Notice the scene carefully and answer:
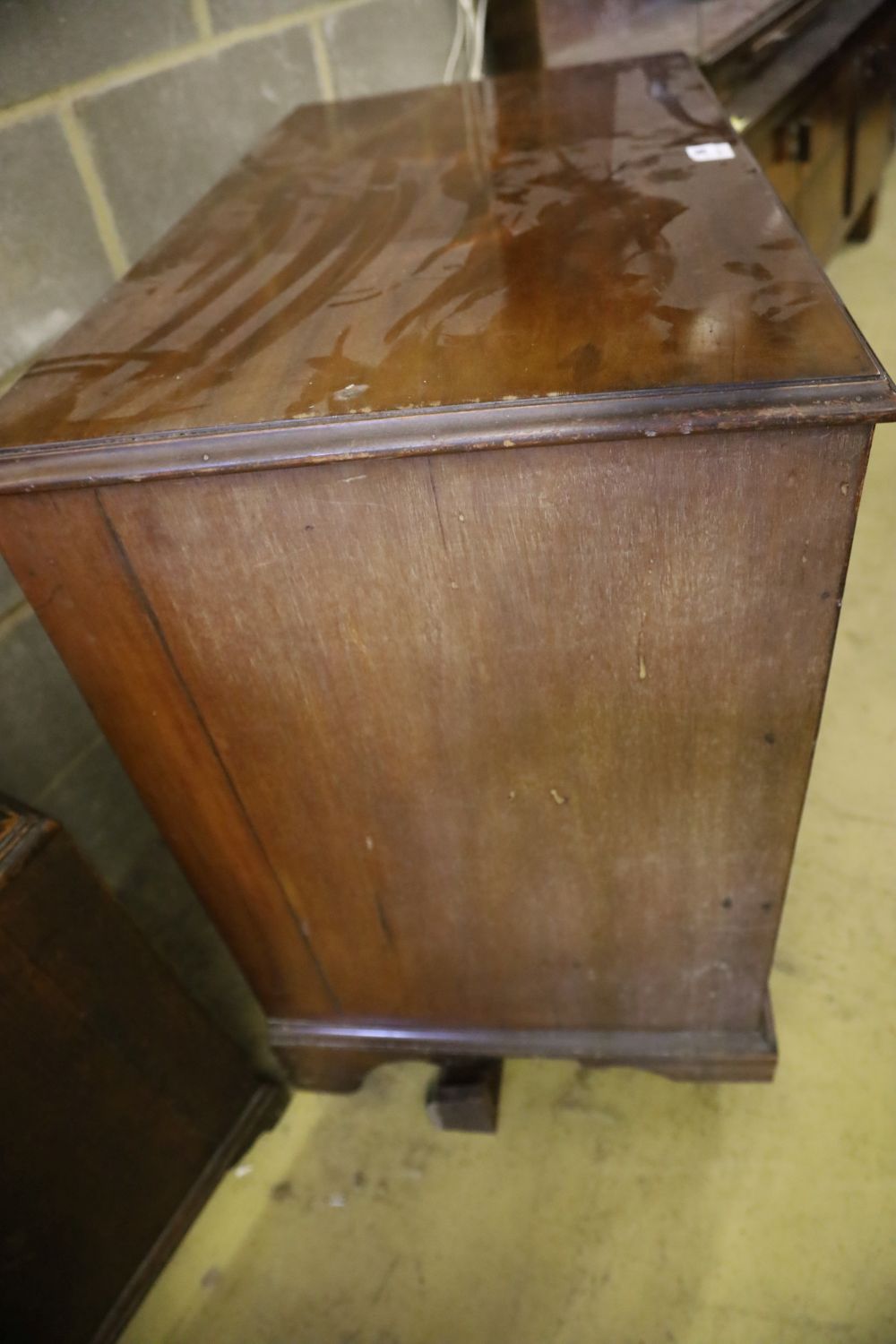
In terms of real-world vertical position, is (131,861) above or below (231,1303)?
above

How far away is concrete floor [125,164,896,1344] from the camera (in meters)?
0.86

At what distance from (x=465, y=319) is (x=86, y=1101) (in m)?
0.73

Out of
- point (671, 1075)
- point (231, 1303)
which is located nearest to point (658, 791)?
point (671, 1075)

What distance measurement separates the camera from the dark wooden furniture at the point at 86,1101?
71 centimetres

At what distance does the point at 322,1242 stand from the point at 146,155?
1202mm

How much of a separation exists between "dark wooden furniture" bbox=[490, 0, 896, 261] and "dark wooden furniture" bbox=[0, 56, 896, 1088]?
2.13 feet

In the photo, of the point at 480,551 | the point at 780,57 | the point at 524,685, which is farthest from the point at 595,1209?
the point at 780,57

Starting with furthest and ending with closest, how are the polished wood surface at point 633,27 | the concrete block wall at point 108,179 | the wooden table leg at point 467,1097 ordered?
the polished wood surface at point 633,27 → the wooden table leg at point 467,1097 → the concrete block wall at point 108,179

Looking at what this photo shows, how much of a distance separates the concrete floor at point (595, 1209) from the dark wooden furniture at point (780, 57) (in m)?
1.32

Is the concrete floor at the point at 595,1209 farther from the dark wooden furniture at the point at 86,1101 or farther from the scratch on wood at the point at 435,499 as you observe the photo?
the scratch on wood at the point at 435,499

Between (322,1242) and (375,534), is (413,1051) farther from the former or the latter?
(375,534)

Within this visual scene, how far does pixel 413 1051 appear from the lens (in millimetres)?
968

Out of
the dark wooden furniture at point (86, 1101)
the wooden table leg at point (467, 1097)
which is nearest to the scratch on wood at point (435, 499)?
the dark wooden furniture at point (86, 1101)

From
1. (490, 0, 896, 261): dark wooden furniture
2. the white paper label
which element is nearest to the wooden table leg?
the white paper label
